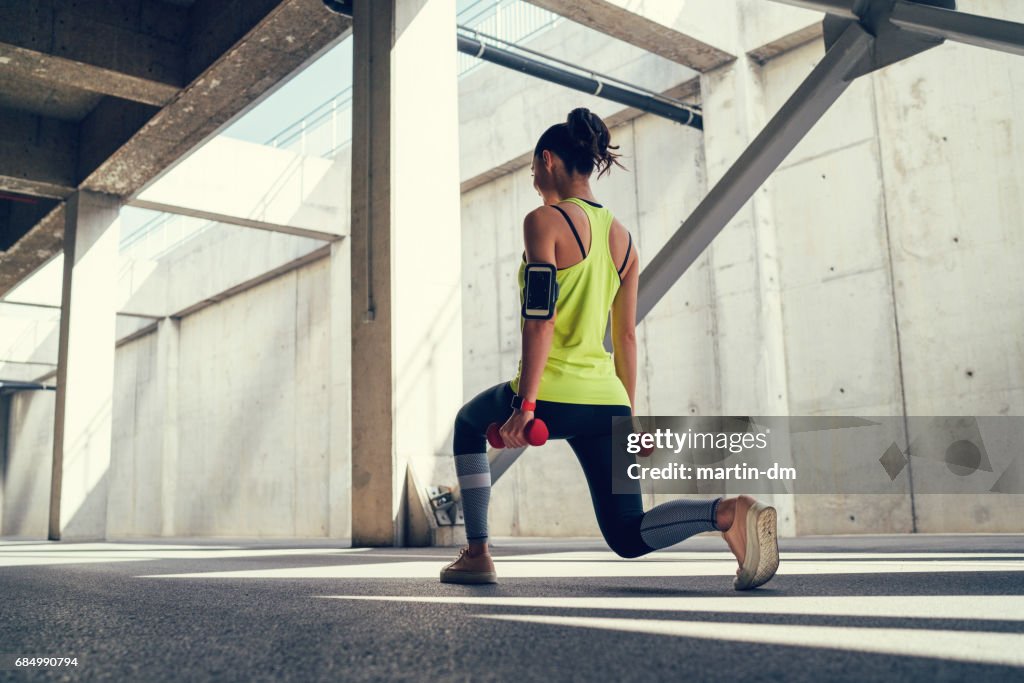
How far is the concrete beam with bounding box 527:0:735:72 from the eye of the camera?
30.5 feet

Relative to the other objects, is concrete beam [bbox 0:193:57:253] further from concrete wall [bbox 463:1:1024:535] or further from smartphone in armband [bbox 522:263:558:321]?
smartphone in armband [bbox 522:263:558:321]

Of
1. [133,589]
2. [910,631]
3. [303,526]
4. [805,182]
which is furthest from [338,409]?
[910,631]

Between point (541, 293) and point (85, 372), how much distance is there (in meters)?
11.2

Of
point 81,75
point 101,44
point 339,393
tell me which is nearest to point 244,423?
point 339,393

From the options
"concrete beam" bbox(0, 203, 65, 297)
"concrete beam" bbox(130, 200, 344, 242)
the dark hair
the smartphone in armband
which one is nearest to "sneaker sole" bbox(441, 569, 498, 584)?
the smartphone in armband

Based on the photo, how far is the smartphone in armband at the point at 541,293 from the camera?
8.51ft

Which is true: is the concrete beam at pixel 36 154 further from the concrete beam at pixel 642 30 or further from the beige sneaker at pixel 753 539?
the beige sneaker at pixel 753 539

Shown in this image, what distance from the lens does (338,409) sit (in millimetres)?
14906

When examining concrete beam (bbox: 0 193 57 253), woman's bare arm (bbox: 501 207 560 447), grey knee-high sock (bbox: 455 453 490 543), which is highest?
concrete beam (bbox: 0 193 57 253)

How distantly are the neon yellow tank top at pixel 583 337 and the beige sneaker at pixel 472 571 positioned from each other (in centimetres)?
72

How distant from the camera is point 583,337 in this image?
2730 mm

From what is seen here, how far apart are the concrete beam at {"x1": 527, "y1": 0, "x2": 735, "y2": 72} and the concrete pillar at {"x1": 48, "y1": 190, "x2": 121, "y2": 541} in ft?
23.3

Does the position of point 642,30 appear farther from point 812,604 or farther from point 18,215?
point 18,215

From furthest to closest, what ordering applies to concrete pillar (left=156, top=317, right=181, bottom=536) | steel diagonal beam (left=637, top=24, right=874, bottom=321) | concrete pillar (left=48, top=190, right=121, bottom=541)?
1. concrete pillar (left=156, top=317, right=181, bottom=536)
2. concrete pillar (left=48, top=190, right=121, bottom=541)
3. steel diagonal beam (left=637, top=24, right=874, bottom=321)
